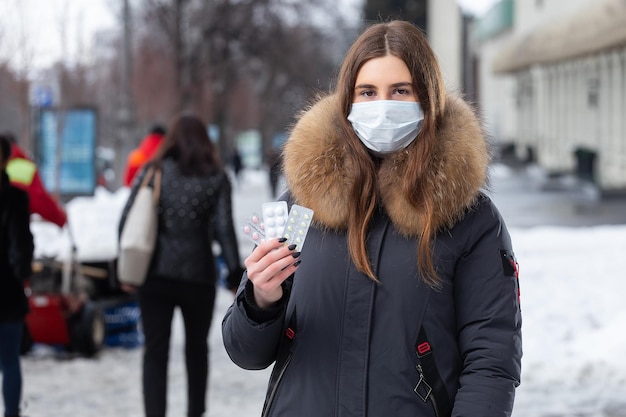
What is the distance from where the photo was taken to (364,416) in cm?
260

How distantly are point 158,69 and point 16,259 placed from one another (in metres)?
33.2

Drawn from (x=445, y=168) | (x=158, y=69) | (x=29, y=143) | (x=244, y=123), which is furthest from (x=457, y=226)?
(x=244, y=123)

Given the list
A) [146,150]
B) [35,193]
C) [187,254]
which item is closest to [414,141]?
[187,254]

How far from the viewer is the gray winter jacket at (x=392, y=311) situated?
2.59 metres

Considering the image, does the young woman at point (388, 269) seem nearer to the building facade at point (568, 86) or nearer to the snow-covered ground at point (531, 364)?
the snow-covered ground at point (531, 364)

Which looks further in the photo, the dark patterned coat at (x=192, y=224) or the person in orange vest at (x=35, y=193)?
the person in orange vest at (x=35, y=193)

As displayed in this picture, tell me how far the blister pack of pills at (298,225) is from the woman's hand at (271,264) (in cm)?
2

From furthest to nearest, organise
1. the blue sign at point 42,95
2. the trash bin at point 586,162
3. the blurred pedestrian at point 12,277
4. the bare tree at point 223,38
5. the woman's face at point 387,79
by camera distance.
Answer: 1. the bare tree at point 223,38
2. the trash bin at point 586,162
3. the blue sign at point 42,95
4. the blurred pedestrian at point 12,277
5. the woman's face at point 387,79

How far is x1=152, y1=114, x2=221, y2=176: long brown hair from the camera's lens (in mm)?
6227

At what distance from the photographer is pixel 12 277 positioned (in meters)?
6.10

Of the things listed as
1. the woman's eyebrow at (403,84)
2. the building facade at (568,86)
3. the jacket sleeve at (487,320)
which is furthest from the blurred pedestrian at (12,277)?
the building facade at (568,86)

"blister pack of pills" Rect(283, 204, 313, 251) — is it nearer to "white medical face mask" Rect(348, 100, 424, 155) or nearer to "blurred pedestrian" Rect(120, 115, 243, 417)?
"white medical face mask" Rect(348, 100, 424, 155)

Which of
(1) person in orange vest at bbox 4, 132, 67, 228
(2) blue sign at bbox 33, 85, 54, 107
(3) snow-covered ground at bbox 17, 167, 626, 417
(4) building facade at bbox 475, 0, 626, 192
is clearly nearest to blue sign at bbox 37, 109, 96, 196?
(2) blue sign at bbox 33, 85, 54, 107

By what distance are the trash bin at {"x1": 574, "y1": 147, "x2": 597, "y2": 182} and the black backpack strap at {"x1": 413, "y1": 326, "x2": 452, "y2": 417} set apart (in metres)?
23.5
